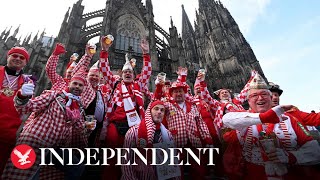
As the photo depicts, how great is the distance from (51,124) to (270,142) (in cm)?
249

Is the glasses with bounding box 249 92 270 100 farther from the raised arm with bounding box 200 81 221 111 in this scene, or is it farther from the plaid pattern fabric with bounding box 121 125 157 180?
the raised arm with bounding box 200 81 221 111

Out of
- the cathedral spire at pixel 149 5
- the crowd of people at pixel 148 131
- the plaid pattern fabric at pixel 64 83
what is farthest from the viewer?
the cathedral spire at pixel 149 5

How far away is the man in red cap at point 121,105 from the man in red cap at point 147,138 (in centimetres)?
37

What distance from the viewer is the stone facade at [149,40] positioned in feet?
49.8

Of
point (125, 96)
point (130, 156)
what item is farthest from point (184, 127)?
point (125, 96)

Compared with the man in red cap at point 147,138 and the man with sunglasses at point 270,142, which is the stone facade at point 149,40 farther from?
the man with sunglasses at point 270,142

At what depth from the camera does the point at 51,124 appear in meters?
2.12

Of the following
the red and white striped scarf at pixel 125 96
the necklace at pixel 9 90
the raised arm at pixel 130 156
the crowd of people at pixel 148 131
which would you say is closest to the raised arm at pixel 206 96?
the crowd of people at pixel 148 131

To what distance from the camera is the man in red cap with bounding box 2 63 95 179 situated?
1926mm

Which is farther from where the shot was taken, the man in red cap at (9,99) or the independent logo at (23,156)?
the man in red cap at (9,99)

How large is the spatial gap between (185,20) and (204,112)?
46.9 m

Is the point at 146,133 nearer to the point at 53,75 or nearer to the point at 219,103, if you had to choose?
the point at 53,75

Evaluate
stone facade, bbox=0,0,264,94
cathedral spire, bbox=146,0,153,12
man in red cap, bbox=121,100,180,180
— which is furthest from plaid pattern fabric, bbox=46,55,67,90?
cathedral spire, bbox=146,0,153,12

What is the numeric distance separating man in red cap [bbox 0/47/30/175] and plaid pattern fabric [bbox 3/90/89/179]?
19 centimetres
